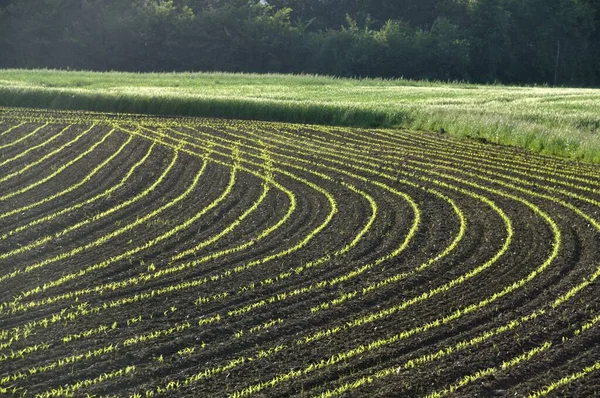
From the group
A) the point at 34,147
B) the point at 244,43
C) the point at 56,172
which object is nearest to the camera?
the point at 56,172

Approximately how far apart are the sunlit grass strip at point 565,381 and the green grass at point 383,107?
1272 centimetres

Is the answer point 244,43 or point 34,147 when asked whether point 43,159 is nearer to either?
point 34,147

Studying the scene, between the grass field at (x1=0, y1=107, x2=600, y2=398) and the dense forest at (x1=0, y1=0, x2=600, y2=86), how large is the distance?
39002 millimetres

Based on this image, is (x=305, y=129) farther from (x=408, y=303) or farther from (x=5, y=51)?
(x=5, y=51)

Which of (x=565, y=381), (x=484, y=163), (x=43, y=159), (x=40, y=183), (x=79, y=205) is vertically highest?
(x=484, y=163)

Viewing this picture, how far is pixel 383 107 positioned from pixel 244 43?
31.4 meters

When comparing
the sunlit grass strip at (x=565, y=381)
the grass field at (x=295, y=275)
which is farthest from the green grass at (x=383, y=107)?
the sunlit grass strip at (x=565, y=381)

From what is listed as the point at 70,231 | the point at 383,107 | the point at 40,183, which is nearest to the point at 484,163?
the point at 40,183

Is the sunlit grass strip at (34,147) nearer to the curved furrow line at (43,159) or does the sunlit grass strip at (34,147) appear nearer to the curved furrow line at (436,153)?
the curved furrow line at (43,159)

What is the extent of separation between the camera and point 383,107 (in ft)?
95.2

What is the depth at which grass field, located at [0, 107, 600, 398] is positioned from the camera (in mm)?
8305

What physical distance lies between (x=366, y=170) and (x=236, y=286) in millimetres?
8220

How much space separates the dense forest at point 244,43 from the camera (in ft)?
191

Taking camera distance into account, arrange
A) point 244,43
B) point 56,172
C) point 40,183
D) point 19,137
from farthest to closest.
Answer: point 244,43, point 19,137, point 56,172, point 40,183
